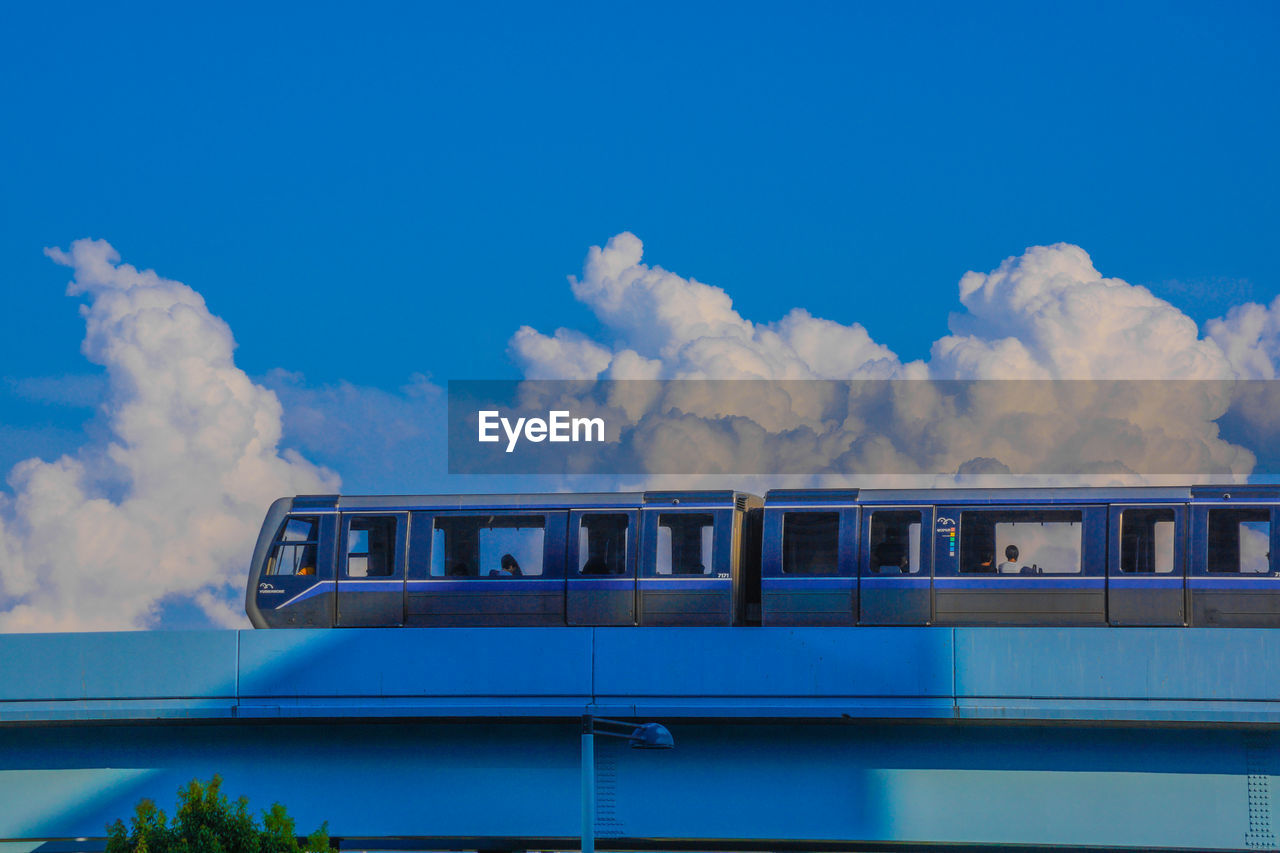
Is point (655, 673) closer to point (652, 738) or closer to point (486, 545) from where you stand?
point (652, 738)

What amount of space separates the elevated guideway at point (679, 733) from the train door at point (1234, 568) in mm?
4294

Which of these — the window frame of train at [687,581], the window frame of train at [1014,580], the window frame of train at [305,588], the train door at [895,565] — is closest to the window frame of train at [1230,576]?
the window frame of train at [1014,580]

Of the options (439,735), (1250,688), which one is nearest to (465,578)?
(439,735)

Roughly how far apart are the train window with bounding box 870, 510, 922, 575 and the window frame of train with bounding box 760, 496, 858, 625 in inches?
12.6

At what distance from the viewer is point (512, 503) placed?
2348cm

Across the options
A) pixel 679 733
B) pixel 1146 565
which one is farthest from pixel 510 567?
pixel 1146 565

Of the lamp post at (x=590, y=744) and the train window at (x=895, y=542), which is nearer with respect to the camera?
the lamp post at (x=590, y=744)

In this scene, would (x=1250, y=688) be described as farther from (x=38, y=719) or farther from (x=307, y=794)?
(x=38, y=719)

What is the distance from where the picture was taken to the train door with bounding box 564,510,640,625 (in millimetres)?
22812

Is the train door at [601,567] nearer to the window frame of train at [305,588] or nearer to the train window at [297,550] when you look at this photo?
the window frame of train at [305,588]

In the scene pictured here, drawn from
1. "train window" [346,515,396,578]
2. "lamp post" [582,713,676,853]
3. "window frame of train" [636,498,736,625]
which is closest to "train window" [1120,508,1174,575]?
"window frame of train" [636,498,736,625]

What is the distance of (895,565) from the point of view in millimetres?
22562

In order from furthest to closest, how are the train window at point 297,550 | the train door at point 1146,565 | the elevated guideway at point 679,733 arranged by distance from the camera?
the train window at point 297,550, the train door at point 1146,565, the elevated guideway at point 679,733

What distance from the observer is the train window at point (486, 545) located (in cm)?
2327
